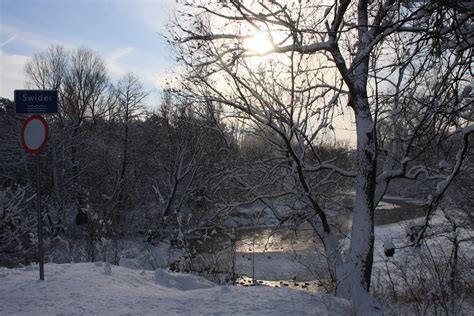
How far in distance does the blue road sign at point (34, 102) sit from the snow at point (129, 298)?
2.46 meters

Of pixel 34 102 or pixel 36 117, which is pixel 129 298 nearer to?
pixel 36 117

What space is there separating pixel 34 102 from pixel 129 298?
3.25 m

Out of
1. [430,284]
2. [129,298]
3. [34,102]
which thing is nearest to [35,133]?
[34,102]

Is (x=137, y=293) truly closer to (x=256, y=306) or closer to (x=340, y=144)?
(x=256, y=306)

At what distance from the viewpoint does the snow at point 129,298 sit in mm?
4852

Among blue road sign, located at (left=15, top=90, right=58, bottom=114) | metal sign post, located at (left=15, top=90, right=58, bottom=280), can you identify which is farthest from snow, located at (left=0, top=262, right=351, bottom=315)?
blue road sign, located at (left=15, top=90, right=58, bottom=114)

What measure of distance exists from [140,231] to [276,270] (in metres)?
9.35

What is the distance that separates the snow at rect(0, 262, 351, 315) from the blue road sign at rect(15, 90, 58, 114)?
2457 millimetres

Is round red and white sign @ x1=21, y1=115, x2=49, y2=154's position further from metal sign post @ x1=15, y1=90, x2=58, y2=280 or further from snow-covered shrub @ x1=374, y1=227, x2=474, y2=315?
snow-covered shrub @ x1=374, y1=227, x2=474, y2=315

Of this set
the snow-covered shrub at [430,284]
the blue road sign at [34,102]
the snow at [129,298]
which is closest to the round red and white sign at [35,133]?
the blue road sign at [34,102]

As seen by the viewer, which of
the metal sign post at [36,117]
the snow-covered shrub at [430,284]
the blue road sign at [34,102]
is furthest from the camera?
the blue road sign at [34,102]

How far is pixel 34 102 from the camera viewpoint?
6.33 m

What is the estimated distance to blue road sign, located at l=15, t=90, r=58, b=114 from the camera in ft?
20.6

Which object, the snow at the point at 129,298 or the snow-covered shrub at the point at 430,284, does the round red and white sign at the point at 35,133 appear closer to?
the snow at the point at 129,298
